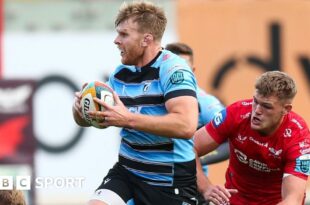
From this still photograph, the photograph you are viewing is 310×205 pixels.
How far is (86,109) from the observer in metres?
6.54

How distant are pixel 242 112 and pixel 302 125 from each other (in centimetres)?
43

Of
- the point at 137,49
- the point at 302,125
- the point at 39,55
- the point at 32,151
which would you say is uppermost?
the point at 137,49

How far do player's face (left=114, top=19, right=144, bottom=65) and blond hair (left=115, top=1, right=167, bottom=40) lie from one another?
39 mm

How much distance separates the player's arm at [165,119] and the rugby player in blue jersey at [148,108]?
0.16 ft

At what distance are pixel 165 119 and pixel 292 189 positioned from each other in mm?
1140

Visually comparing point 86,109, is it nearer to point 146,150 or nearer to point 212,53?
point 146,150

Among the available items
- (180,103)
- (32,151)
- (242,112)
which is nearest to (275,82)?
(242,112)

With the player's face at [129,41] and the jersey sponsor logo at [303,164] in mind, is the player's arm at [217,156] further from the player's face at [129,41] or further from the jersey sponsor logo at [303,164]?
the player's face at [129,41]

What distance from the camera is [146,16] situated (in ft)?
22.2

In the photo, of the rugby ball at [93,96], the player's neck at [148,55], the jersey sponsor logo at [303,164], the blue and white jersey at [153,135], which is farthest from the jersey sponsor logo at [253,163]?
the rugby ball at [93,96]

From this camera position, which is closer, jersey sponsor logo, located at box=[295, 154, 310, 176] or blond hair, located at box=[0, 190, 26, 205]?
blond hair, located at box=[0, 190, 26, 205]

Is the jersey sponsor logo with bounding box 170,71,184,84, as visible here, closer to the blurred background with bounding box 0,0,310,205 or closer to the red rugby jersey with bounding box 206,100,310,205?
the red rugby jersey with bounding box 206,100,310,205

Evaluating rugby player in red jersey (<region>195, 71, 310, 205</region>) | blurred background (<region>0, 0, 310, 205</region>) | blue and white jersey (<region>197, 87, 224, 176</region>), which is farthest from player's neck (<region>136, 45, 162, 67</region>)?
blurred background (<region>0, 0, 310, 205</region>)

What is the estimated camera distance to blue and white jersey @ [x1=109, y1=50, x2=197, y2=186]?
21.8ft
